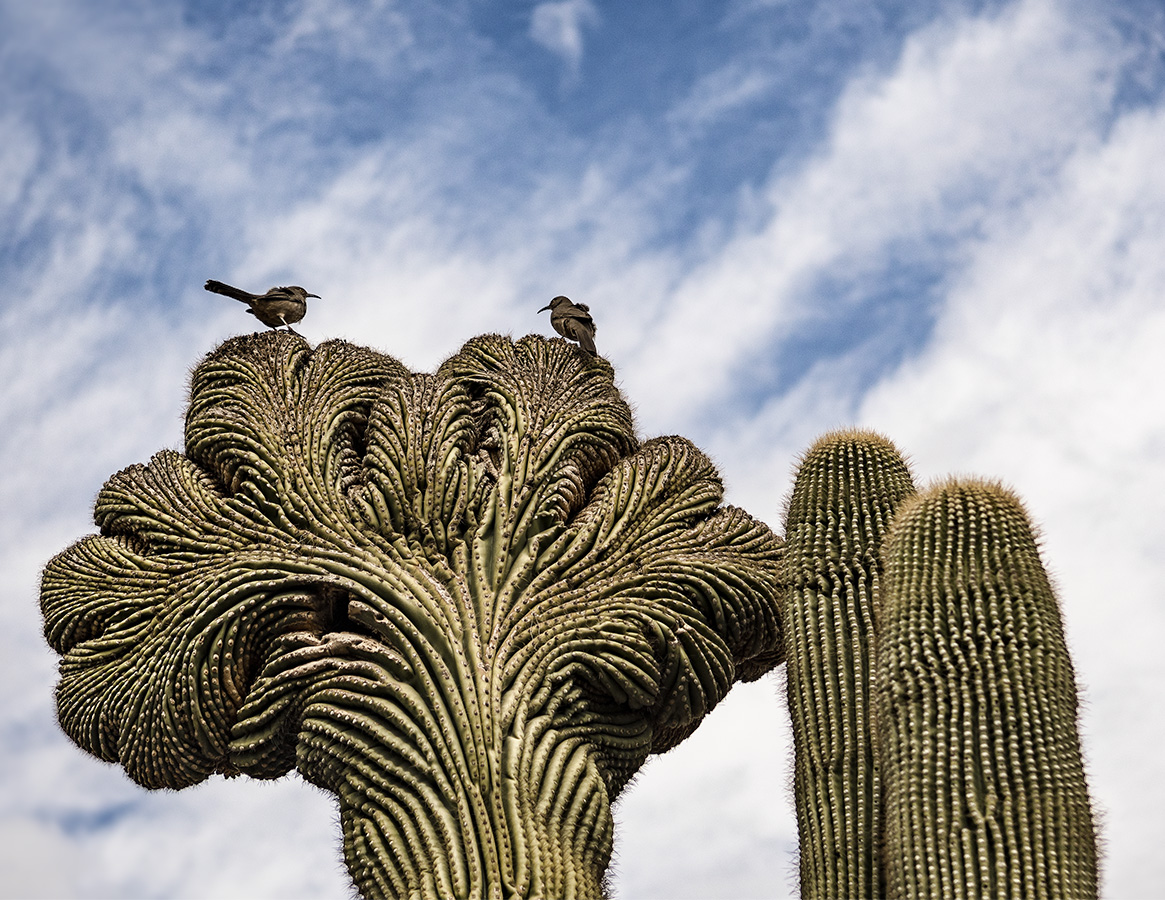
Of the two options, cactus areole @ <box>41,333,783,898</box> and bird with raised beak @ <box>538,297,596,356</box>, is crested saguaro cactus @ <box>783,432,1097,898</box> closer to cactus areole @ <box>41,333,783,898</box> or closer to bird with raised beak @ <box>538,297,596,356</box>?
cactus areole @ <box>41,333,783,898</box>

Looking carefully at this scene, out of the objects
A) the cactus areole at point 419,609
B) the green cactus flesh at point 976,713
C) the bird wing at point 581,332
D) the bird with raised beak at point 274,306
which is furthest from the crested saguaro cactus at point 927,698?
the bird with raised beak at point 274,306

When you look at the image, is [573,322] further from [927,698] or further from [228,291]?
[927,698]

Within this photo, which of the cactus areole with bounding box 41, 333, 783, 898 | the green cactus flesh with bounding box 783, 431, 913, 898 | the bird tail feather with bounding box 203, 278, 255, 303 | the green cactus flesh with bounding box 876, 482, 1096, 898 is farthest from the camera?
the bird tail feather with bounding box 203, 278, 255, 303

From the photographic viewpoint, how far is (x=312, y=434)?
8430 millimetres

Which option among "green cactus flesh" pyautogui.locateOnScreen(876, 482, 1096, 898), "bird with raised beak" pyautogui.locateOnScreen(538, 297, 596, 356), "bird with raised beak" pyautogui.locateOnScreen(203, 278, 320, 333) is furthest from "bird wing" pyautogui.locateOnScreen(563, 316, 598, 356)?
"green cactus flesh" pyautogui.locateOnScreen(876, 482, 1096, 898)

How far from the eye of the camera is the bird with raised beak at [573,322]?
9586 millimetres

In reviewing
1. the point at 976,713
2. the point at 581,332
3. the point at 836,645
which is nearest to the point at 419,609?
the point at 836,645

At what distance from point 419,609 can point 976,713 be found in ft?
10.2

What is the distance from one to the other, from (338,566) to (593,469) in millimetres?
1783

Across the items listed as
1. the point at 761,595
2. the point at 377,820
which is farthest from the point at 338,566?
the point at 761,595

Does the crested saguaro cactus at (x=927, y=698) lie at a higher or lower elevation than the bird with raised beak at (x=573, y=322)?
lower

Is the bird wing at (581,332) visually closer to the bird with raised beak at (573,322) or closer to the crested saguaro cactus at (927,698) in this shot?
the bird with raised beak at (573,322)

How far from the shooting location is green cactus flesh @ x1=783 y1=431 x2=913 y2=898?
633cm

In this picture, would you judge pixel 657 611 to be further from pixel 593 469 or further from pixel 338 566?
pixel 338 566
